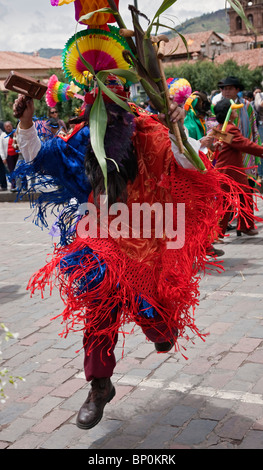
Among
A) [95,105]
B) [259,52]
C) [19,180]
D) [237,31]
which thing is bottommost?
[19,180]

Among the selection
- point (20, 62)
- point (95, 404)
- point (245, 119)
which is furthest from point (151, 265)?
point (20, 62)

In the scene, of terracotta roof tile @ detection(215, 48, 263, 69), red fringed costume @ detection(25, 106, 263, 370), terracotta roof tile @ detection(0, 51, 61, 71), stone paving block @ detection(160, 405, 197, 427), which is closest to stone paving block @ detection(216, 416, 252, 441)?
stone paving block @ detection(160, 405, 197, 427)

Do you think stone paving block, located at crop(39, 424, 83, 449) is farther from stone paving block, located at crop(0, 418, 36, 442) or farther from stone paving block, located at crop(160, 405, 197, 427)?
stone paving block, located at crop(160, 405, 197, 427)

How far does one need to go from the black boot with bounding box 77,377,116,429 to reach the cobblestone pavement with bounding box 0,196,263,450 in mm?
87

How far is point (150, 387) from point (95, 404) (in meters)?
0.57

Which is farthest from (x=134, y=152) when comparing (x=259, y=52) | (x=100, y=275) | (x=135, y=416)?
(x=259, y=52)

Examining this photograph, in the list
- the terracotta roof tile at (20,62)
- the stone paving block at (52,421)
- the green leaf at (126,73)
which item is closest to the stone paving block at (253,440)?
the stone paving block at (52,421)

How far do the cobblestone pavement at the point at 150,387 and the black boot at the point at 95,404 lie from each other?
0.09 metres

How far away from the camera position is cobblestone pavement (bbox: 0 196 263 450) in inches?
113

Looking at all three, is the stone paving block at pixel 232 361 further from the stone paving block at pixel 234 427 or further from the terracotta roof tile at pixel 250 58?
the terracotta roof tile at pixel 250 58

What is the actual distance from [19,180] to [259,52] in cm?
7406

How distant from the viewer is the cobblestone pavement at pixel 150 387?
2.86 m
